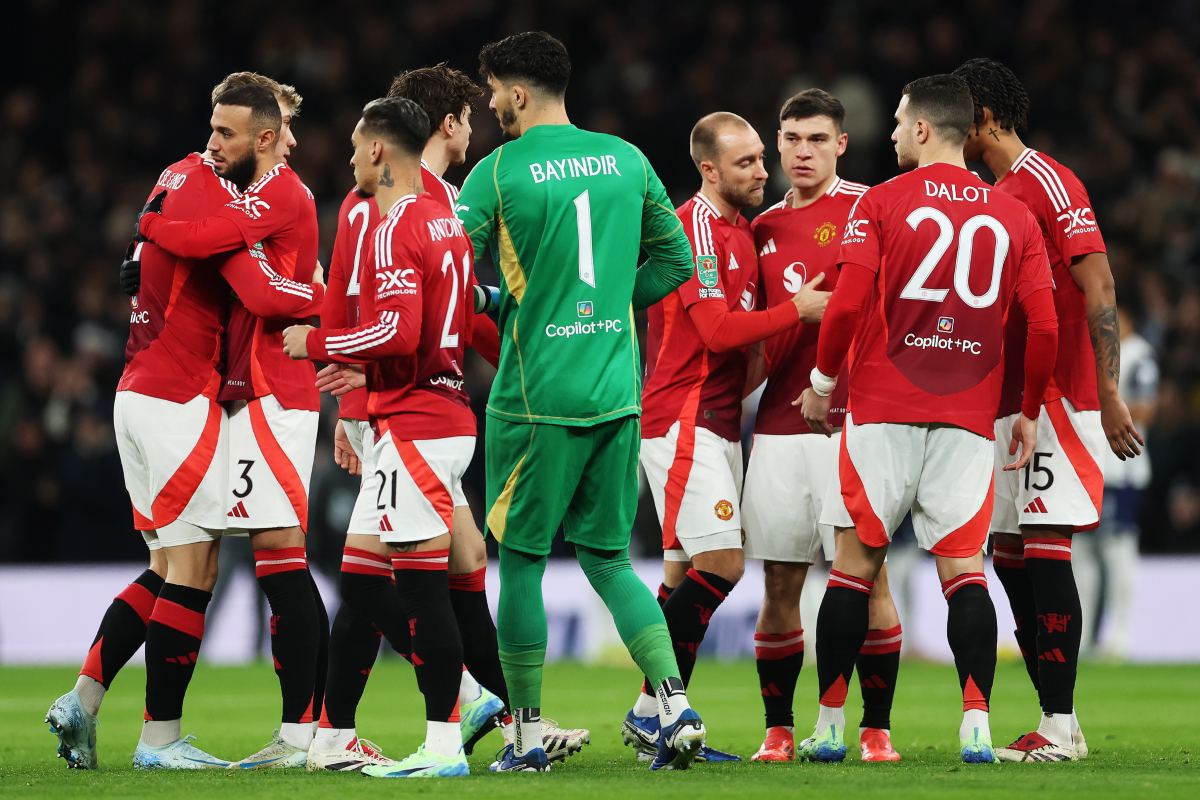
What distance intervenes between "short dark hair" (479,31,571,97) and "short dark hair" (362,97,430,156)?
0.36 meters

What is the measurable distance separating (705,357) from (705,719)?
106 inches

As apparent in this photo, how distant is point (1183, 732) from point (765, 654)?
229 centimetres

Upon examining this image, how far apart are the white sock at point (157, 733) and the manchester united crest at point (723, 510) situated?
231 centimetres

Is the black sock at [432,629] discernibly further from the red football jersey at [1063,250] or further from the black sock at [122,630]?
the red football jersey at [1063,250]

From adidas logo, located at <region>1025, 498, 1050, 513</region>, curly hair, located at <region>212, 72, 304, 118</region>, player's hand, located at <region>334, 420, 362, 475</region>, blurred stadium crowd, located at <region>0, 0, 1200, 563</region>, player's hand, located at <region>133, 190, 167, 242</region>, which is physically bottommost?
adidas logo, located at <region>1025, 498, 1050, 513</region>

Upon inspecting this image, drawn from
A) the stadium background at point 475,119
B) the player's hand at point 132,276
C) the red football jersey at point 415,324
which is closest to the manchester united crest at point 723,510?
the red football jersey at point 415,324

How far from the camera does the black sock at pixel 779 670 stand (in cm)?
→ 595

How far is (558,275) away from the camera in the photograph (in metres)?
5.21

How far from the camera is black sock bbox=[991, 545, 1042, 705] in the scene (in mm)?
6164

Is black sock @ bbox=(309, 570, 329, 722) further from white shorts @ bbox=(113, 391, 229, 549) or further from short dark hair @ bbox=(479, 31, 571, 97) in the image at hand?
short dark hair @ bbox=(479, 31, 571, 97)

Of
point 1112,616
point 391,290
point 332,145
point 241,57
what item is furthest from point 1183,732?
point 241,57

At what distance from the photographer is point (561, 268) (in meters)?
5.21

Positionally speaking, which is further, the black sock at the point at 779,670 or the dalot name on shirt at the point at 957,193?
the black sock at the point at 779,670

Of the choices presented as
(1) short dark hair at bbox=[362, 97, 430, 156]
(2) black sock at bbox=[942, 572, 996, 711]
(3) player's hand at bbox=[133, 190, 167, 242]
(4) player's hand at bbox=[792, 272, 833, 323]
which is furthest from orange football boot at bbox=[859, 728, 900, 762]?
(3) player's hand at bbox=[133, 190, 167, 242]
